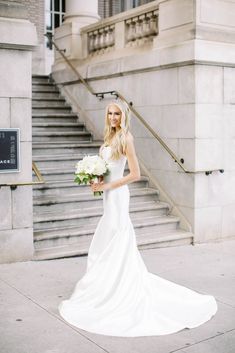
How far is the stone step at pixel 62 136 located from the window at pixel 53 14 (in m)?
8.76

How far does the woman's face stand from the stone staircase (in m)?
2.93

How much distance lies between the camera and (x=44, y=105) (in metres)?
12.2

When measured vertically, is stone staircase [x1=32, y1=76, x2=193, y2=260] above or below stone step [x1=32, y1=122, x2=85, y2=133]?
below

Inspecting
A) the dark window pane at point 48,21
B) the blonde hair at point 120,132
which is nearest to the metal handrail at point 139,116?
the blonde hair at point 120,132

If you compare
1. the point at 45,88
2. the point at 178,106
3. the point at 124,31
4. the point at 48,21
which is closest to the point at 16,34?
the point at 178,106

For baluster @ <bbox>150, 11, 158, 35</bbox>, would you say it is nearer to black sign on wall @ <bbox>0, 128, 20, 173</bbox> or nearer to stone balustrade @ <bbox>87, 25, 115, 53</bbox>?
stone balustrade @ <bbox>87, 25, 115, 53</bbox>

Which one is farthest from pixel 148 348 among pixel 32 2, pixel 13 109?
pixel 32 2

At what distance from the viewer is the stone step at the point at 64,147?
33.7 ft

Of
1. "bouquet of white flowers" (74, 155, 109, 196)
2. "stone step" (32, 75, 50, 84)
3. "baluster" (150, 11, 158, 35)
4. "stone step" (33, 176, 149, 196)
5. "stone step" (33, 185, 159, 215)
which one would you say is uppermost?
"baluster" (150, 11, 158, 35)

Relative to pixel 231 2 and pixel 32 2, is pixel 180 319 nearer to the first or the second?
pixel 231 2

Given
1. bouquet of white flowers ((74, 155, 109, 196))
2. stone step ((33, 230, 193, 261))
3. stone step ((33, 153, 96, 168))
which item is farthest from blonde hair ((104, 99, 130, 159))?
stone step ((33, 153, 96, 168))

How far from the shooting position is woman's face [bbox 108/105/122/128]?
16.7 ft

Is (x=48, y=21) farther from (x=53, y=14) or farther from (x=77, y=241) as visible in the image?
(x=77, y=241)

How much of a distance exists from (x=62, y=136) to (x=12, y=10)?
14.5 feet
